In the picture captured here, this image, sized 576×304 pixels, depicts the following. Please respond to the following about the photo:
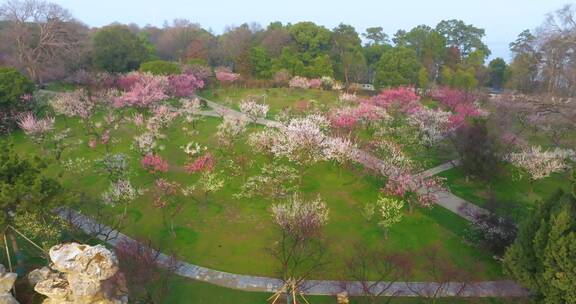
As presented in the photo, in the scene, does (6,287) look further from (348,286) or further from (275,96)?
(275,96)

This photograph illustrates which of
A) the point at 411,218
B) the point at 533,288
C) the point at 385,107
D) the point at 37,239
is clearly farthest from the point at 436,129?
the point at 37,239

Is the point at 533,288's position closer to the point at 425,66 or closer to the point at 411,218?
the point at 411,218

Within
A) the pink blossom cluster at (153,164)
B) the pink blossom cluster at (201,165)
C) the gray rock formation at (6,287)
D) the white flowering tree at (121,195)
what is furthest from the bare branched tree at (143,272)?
the pink blossom cluster at (201,165)

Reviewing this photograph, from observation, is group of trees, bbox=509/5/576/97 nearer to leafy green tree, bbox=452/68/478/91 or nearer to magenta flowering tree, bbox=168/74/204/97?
leafy green tree, bbox=452/68/478/91

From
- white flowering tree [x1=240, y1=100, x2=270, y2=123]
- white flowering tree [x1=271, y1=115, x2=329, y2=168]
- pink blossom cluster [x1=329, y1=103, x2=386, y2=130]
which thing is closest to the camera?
white flowering tree [x1=271, y1=115, x2=329, y2=168]

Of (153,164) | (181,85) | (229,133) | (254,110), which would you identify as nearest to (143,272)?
(153,164)

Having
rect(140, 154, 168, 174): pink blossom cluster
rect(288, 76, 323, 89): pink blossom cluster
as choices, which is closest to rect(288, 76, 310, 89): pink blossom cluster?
rect(288, 76, 323, 89): pink blossom cluster
